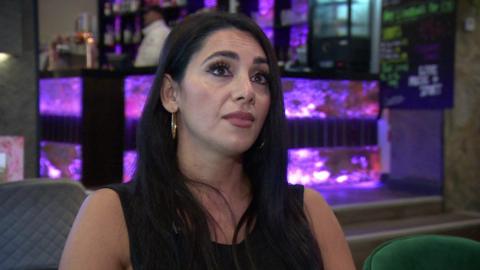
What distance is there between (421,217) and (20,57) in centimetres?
363

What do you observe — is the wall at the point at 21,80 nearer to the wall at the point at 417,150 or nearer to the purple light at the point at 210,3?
the wall at the point at 417,150

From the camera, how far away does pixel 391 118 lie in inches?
230

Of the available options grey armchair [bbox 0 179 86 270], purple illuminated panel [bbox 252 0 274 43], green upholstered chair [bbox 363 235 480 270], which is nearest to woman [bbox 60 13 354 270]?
green upholstered chair [bbox 363 235 480 270]

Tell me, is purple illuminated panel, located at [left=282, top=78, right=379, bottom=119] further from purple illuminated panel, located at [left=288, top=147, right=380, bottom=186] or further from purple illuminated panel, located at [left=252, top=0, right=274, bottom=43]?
purple illuminated panel, located at [left=252, top=0, right=274, bottom=43]

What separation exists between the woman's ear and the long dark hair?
0.01m

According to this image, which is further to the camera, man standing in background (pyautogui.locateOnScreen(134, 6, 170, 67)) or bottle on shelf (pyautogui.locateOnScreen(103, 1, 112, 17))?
bottle on shelf (pyautogui.locateOnScreen(103, 1, 112, 17))

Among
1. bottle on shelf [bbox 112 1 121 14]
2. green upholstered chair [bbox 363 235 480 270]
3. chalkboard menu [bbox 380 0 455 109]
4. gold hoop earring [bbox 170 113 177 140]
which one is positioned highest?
bottle on shelf [bbox 112 1 121 14]

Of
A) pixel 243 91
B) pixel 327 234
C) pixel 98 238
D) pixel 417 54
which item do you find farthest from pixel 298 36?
pixel 98 238

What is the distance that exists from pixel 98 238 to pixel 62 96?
4.51m

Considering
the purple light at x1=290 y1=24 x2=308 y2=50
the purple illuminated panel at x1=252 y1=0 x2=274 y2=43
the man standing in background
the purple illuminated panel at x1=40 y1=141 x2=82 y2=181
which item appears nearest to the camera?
the purple illuminated panel at x1=40 y1=141 x2=82 y2=181

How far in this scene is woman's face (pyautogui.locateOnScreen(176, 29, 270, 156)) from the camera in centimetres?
122

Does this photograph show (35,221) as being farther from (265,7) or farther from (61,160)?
(265,7)

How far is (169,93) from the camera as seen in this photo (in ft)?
4.32

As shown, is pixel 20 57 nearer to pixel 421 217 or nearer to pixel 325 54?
pixel 421 217
